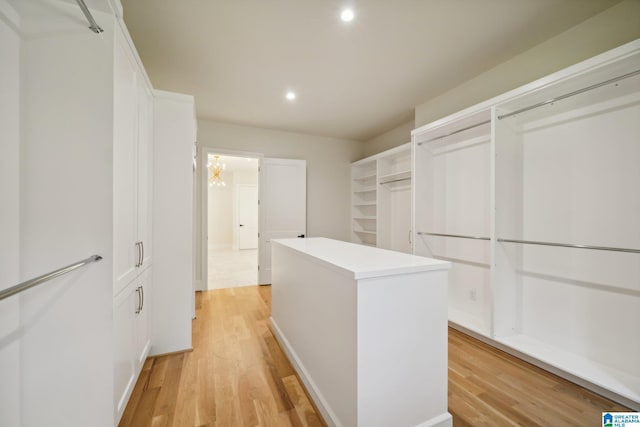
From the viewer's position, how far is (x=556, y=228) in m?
2.21

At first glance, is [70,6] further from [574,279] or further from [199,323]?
[574,279]

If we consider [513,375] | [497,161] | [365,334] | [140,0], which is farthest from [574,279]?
[140,0]

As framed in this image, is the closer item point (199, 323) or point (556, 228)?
point (556, 228)

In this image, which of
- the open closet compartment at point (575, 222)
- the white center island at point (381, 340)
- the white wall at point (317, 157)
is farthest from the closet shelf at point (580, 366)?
the white wall at point (317, 157)

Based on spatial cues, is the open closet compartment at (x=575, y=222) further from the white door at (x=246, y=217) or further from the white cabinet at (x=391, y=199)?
the white door at (x=246, y=217)

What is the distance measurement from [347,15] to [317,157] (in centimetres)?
324

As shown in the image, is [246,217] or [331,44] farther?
[246,217]

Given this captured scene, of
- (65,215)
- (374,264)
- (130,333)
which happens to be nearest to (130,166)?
(65,215)

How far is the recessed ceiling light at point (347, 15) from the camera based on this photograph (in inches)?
76.6

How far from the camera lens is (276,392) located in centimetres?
179

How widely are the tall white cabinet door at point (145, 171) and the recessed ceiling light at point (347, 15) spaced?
5.25 feet

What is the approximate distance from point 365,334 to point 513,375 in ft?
5.35

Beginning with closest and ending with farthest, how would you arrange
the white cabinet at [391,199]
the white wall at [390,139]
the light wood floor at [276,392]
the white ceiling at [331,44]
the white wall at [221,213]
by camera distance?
the light wood floor at [276,392]
the white ceiling at [331,44]
the white cabinet at [391,199]
the white wall at [390,139]
the white wall at [221,213]

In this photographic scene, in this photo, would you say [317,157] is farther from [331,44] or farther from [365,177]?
[331,44]
